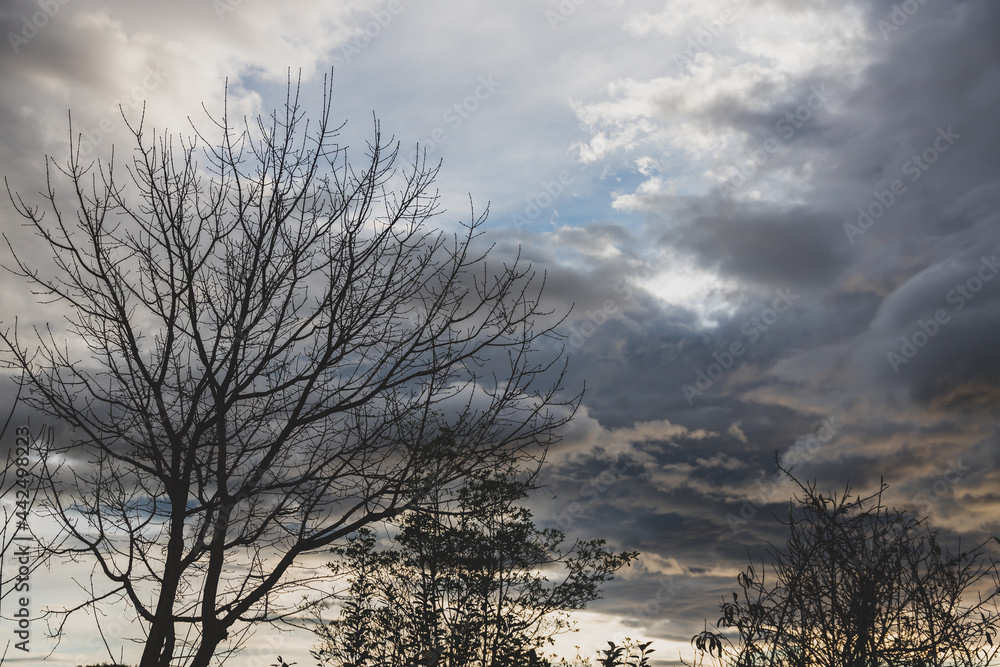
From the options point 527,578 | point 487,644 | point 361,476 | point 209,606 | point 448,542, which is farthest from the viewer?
point 527,578

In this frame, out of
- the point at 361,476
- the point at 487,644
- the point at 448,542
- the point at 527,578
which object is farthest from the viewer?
the point at 527,578

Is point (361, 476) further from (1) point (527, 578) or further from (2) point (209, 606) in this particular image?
(1) point (527, 578)

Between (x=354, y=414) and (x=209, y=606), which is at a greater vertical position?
(x=354, y=414)

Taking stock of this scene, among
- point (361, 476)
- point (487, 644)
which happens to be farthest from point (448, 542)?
point (361, 476)

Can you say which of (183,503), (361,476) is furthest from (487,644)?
(183,503)

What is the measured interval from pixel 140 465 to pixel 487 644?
6015 mm

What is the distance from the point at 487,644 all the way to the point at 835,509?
5.32m

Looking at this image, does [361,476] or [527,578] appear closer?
[361,476]

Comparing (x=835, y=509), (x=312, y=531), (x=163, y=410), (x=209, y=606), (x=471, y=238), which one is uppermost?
(x=471, y=238)

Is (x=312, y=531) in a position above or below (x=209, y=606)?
above

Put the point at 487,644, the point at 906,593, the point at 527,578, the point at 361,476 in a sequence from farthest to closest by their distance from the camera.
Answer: the point at 527,578
the point at 487,644
the point at 906,593
the point at 361,476

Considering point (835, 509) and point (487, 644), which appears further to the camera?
point (487, 644)

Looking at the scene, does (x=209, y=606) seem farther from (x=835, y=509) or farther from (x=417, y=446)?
(x=835, y=509)

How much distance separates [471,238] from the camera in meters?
6.21
